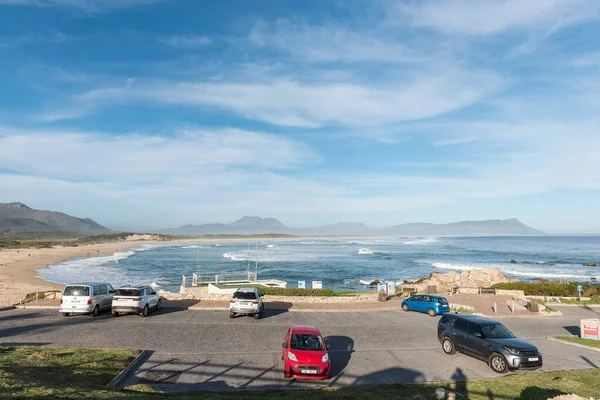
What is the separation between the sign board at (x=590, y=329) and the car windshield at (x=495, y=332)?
712 cm

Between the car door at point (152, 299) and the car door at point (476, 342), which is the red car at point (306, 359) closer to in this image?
the car door at point (476, 342)

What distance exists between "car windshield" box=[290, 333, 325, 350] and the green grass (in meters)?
1.92

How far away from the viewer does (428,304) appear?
26203mm

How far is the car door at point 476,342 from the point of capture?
15.0m

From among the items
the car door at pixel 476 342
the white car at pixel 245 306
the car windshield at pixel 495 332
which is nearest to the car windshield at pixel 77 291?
the white car at pixel 245 306

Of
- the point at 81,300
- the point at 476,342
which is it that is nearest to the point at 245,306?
the point at 81,300

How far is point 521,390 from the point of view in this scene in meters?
11.8

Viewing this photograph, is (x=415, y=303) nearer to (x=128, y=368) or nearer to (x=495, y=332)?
(x=495, y=332)

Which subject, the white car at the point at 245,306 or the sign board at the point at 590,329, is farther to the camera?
the white car at the point at 245,306

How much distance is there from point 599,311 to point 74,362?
108 feet

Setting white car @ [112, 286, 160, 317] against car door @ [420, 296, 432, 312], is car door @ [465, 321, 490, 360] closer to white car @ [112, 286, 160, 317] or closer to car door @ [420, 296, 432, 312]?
car door @ [420, 296, 432, 312]


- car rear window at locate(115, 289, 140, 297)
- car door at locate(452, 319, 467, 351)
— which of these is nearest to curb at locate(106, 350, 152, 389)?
car rear window at locate(115, 289, 140, 297)

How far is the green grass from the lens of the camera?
9.48 metres

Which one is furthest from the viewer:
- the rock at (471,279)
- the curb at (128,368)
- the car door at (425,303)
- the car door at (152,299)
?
the rock at (471,279)
